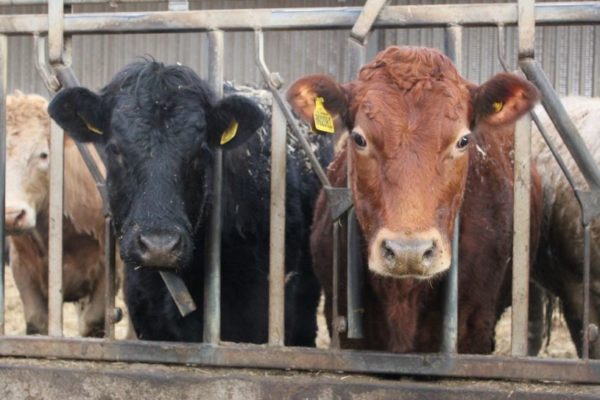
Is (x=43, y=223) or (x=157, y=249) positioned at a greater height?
(x=43, y=223)

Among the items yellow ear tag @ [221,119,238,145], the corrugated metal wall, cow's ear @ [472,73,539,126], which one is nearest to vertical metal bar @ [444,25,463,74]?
cow's ear @ [472,73,539,126]

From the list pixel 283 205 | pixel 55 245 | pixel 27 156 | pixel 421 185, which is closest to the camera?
pixel 421 185

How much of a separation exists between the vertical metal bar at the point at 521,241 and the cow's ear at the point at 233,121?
1065 mm

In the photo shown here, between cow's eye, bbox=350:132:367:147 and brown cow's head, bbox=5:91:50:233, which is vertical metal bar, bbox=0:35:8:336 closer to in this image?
cow's eye, bbox=350:132:367:147

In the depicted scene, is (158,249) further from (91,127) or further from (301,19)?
(301,19)

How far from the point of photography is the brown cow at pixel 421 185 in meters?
3.48

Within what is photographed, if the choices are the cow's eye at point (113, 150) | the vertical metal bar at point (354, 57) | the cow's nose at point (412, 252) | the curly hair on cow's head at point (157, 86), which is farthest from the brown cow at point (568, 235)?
the cow's eye at point (113, 150)

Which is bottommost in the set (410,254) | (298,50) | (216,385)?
(216,385)

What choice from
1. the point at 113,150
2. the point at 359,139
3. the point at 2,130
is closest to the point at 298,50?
the point at 113,150

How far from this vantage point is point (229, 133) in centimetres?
432

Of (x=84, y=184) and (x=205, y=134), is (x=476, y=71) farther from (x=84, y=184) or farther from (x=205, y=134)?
(x=205, y=134)

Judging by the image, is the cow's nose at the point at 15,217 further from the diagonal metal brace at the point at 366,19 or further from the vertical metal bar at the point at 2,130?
the diagonal metal brace at the point at 366,19

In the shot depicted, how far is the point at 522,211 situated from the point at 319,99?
830 mm

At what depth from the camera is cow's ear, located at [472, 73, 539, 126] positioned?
12.1ft
